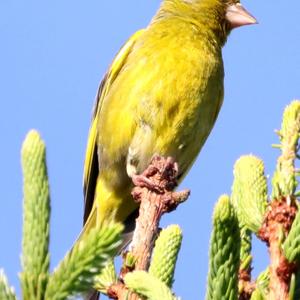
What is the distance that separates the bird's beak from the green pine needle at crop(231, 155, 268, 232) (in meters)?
3.54

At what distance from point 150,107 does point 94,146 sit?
2.14 ft

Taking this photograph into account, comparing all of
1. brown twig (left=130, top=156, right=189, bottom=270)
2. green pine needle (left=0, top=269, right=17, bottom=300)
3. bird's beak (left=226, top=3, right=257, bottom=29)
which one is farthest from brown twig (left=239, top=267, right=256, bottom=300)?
bird's beak (left=226, top=3, right=257, bottom=29)

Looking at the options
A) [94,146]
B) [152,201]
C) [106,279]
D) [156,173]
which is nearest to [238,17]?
[94,146]

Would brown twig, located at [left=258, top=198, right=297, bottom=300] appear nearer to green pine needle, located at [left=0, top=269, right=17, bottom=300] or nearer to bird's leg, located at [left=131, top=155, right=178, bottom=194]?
green pine needle, located at [left=0, top=269, right=17, bottom=300]

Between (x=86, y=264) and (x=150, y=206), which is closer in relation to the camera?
(x=86, y=264)

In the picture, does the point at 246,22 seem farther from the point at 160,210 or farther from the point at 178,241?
the point at 178,241

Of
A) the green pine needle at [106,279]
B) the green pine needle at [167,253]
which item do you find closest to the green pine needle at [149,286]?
the green pine needle at [167,253]

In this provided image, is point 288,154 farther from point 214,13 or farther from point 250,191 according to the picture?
point 214,13

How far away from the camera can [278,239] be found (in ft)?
3.93

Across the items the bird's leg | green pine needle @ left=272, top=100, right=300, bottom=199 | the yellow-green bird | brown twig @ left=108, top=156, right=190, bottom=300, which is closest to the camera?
green pine needle @ left=272, top=100, right=300, bottom=199

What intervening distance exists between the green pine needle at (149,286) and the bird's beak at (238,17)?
394cm

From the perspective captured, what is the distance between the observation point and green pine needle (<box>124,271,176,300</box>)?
1134mm

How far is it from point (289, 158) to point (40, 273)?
2.00 feet

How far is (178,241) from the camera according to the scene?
1508 mm
